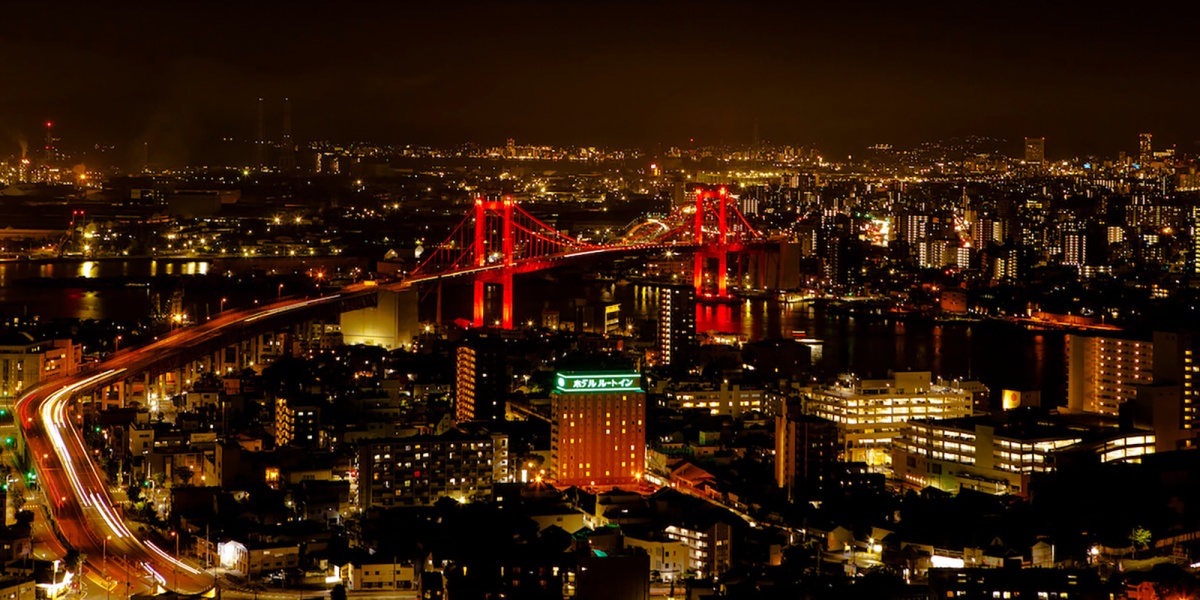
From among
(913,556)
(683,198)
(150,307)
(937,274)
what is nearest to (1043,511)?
(913,556)

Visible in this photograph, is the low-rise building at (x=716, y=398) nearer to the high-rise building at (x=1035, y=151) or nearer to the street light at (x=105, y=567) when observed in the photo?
the street light at (x=105, y=567)

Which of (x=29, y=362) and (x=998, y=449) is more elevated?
(x=29, y=362)

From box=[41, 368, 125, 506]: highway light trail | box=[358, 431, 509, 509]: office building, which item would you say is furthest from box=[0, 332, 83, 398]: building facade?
box=[358, 431, 509, 509]: office building

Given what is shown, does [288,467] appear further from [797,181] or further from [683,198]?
[797,181]

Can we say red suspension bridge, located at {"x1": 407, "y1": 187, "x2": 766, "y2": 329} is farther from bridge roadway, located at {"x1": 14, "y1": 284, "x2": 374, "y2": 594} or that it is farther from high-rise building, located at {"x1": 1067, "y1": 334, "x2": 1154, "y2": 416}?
high-rise building, located at {"x1": 1067, "y1": 334, "x2": 1154, "y2": 416}

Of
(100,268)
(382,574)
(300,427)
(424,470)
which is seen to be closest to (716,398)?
(300,427)

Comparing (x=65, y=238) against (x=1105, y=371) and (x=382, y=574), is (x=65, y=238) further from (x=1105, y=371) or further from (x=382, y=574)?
(x=382, y=574)
